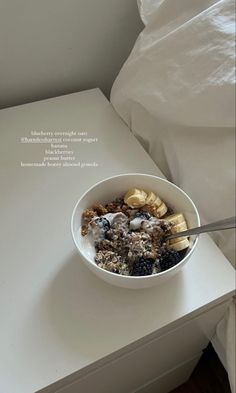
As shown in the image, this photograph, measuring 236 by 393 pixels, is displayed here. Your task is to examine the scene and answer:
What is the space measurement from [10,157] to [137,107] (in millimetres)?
239

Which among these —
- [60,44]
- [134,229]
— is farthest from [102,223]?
[60,44]

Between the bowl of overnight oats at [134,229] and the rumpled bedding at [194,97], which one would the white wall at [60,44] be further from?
the bowl of overnight oats at [134,229]

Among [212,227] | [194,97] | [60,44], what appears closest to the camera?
[212,227]

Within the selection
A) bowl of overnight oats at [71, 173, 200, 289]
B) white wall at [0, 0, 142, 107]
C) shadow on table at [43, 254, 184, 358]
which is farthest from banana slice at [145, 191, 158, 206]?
white wall at [0, 0, 142, 107]

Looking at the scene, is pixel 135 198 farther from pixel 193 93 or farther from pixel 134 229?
pixel 193 93

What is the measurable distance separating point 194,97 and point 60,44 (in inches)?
12.5

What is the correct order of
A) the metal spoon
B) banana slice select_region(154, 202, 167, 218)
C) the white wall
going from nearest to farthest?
1. the metal spoon
2. banana slice select_region(154, 202, 167, 218)
3. the white wall

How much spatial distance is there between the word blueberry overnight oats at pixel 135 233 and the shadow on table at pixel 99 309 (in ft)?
0.15

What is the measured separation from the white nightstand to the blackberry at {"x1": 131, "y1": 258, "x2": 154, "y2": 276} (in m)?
0.05

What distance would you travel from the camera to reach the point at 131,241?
0.51 meters

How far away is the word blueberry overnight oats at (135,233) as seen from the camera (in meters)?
0.50

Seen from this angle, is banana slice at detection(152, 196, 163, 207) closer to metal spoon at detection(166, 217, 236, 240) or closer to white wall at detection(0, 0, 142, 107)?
metal spoon at detection(166, 217, 236, 240)

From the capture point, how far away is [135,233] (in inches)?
20.6

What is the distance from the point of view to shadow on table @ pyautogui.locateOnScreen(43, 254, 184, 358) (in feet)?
1.63
